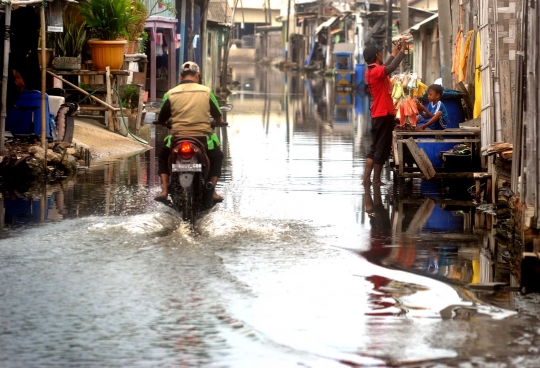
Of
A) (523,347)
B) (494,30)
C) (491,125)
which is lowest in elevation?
(523,347)

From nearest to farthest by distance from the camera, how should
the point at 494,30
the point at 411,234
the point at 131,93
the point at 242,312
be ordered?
the point at 242,312, the point at 411,234, the point at 494,30, the point at 131,93

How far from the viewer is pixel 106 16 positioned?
17.5 metres

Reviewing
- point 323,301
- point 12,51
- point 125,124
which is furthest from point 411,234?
point 125,124

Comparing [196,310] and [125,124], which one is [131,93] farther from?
[196,310]

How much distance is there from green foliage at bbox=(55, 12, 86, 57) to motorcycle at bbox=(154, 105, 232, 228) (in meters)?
9.17

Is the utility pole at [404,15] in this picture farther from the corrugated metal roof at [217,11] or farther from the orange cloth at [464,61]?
the orange cloth at [464,61]

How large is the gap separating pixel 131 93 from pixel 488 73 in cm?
987

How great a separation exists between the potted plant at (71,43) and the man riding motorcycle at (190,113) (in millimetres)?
8543

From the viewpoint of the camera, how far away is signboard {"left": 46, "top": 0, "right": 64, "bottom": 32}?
15.0m

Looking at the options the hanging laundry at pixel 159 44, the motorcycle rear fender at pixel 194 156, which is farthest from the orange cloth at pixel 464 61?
the hanging laundry at pixel 159 44

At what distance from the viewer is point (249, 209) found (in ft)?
34.3

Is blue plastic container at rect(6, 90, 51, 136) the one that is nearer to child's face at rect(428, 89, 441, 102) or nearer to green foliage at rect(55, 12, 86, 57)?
green foliage at rect(55, 12, 86, 57)

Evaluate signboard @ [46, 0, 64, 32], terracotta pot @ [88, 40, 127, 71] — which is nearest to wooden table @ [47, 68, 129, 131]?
terracotta pot @ [88, 40, 127, 71]

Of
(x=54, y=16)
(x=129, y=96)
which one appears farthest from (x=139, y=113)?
(x=54, y=16)
